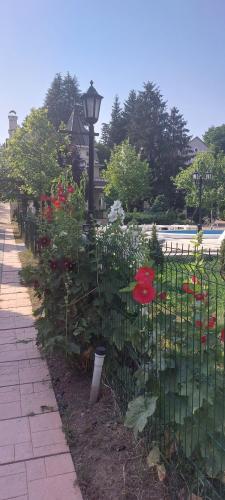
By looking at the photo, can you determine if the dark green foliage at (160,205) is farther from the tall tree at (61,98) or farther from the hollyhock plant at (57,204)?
the hollyhock plant at (57,204)

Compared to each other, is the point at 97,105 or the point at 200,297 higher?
the point at 97,105

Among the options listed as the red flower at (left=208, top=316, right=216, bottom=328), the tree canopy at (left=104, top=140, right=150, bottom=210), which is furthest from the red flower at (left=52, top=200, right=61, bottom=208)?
the tree canopy at (left=104, top=140, right=150, bottom=210)

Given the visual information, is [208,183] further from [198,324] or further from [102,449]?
[198,324]

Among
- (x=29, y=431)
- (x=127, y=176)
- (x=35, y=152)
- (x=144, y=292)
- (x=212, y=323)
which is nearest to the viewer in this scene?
(x=212, y=323)

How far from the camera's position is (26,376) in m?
3.16

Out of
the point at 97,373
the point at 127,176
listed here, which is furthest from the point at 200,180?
the point at 97,373

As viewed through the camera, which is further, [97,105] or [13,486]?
[97,105]

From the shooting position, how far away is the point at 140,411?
189 cm

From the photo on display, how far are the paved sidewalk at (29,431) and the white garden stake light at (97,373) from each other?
29 cm

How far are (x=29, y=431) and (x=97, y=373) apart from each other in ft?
1.90

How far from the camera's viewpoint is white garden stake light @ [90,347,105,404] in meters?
2.60

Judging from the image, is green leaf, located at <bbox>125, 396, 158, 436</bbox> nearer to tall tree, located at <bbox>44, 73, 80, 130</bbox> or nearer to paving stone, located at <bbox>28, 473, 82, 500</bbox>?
paving stone, located at <bbox>28, 473, 82, 500</bbox>

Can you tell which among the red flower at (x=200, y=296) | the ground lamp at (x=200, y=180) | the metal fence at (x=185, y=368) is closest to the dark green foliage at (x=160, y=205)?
the ground lamp at (x=200, y=180)

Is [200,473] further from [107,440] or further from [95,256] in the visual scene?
[95,256]
